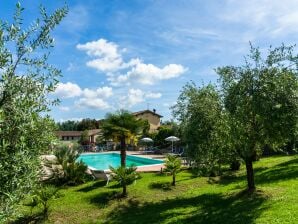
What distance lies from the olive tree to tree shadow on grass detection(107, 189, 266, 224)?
1582 mm

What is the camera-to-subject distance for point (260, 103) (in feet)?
47.7

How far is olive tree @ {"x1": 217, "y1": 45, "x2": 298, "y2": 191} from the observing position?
14219 mm

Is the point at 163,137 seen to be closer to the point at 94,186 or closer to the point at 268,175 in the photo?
the point at 94,186

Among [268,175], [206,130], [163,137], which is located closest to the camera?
[206,130]

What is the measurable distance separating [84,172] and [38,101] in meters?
18.0

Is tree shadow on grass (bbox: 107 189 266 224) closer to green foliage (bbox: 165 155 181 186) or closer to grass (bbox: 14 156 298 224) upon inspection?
grass (bbox: 14 156 298 224)

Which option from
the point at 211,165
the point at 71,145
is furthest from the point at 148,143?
the point at 211,165

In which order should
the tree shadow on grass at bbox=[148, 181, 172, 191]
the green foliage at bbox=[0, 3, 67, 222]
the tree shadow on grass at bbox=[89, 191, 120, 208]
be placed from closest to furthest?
the green foliage at bbox=[0, 3, 67, 222], the tree shadow on grass at bbox=[89, 191, 120, 208], the tree shadow on grass at bbox=[148, 181, 172, 191]

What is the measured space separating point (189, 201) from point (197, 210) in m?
2.06

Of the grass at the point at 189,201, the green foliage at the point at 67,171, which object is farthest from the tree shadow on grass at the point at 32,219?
the green foliage at the point at 67,171

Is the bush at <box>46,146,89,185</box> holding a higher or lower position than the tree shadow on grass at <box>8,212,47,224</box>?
higher

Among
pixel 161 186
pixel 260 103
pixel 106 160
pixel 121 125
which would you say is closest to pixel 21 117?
pixel 260 103

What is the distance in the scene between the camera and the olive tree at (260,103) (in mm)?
14219

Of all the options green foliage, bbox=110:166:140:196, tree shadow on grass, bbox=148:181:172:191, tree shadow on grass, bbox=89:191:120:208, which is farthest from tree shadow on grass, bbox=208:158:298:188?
tree shadow on grass, bbox=89:191:120:208
